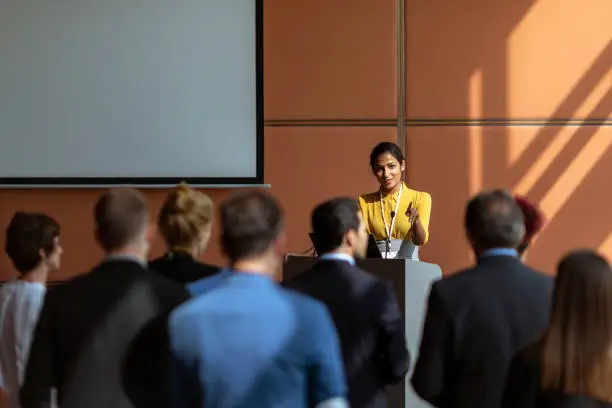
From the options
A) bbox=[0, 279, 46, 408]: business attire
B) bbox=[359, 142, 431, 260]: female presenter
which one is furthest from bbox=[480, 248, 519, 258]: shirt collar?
bbox=[359, 142, 431, 260]: female presenter

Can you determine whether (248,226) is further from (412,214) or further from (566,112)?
(566,112)

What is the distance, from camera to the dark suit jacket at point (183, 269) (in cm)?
247

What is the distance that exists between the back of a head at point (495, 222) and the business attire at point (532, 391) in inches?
20.9

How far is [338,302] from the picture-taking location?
8.11 feet

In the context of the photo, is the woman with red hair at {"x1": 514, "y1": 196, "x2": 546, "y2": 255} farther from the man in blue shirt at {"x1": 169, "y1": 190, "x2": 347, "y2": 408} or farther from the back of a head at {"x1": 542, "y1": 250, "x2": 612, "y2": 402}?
the man in blue shirt at {"x1": 169, "y1": 190, "x2": 347, "y2": 408}

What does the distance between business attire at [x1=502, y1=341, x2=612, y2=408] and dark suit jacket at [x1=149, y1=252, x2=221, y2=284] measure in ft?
3.33

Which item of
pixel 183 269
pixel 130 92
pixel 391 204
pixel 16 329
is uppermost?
pixel 130 92

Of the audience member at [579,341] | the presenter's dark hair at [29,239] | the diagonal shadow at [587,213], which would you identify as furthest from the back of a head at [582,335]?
the diagonal shadow at [587,213]

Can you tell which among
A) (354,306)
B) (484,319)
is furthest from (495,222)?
(354,306)

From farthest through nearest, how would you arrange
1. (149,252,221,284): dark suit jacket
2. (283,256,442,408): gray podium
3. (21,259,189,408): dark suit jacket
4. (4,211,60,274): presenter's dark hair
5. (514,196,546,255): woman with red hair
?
(283,256,442,408): gray podium < (4,211,60,274): presenter's dark hair < (514,196,546,255): woman with red hair < (149,252,221,284): dark suit jacket < (21,259,189,408): dark suit jacket

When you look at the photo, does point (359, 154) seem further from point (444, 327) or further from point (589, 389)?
point (589, 389)

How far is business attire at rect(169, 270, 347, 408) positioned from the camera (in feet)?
5.78

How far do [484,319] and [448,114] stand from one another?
2.88 m

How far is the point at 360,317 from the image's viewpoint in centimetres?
248
